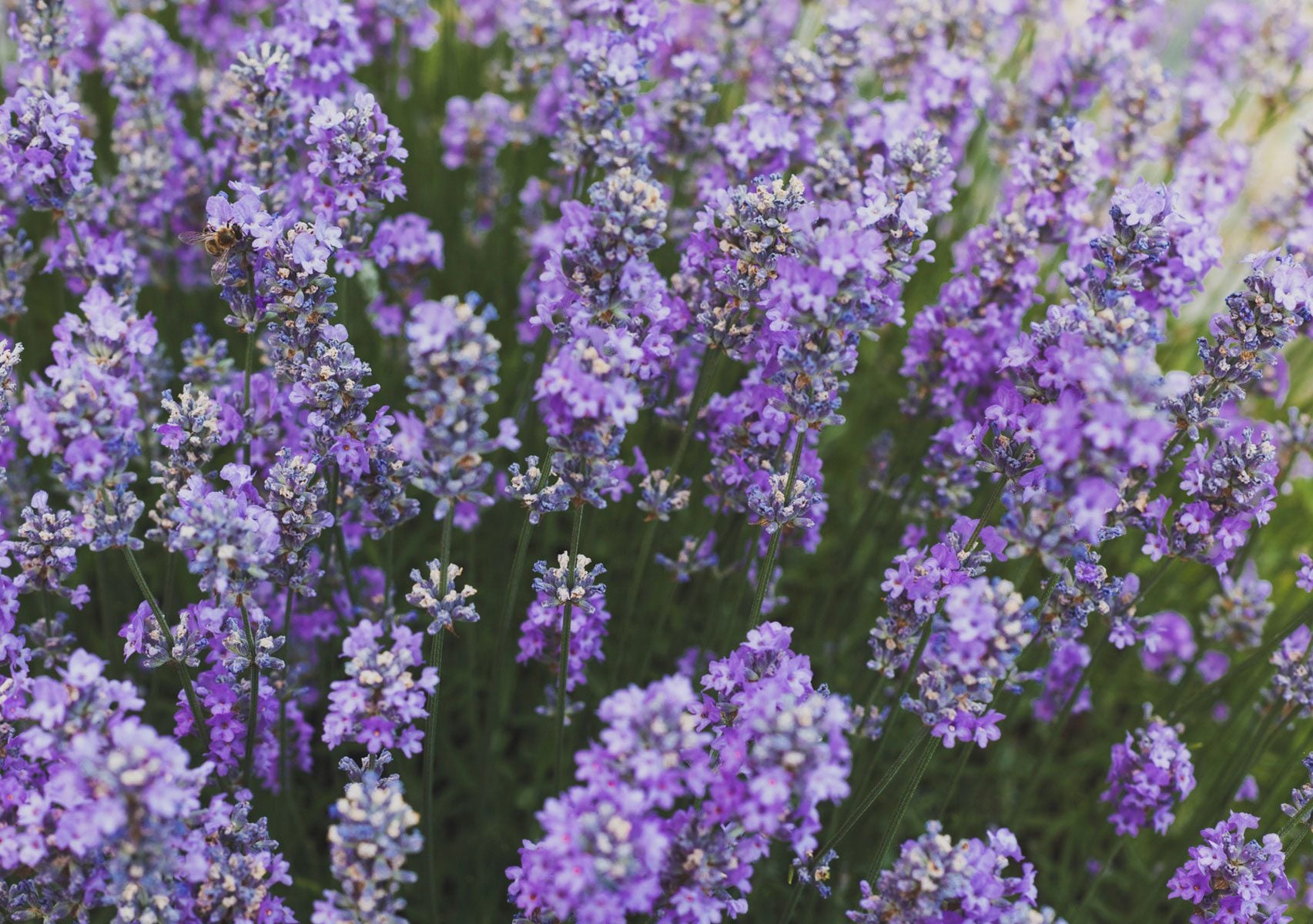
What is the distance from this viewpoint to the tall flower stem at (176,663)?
2791 mm

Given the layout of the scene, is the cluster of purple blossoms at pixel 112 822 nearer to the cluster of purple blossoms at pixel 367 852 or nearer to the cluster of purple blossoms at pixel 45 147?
the cluster of purple blossoms at pixel 367 852

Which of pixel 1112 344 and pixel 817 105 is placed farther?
pixel 817 105

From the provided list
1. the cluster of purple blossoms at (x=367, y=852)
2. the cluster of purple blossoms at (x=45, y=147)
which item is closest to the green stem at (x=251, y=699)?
the cluster of purple blossoms at (x=367, y=852)

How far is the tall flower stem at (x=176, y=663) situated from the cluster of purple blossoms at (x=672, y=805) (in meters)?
1.15

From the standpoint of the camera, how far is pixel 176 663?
3020 millimetres

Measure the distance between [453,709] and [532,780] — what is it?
488 mm

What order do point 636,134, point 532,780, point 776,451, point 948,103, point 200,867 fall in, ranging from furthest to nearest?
1. point 948,103
2. point 532,780
3. point 636,134
4. point 776,451
5. point 200,867

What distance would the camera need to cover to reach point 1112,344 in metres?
2.68

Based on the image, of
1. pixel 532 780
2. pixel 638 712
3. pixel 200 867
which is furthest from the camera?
pixel 532 780

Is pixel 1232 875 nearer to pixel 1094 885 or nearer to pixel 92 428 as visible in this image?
pixel 1094 885

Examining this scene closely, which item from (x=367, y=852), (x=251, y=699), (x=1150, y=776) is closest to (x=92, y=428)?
(x=251, y=699)

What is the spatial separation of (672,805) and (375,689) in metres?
0.81

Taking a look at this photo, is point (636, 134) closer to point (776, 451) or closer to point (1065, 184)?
point (776, 451)

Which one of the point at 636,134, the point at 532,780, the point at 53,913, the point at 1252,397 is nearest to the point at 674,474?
the point at 636,134
